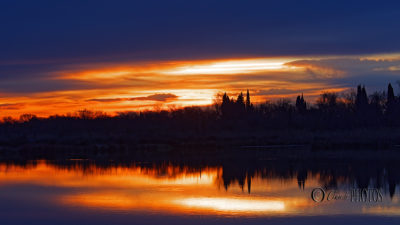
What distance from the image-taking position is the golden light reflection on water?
16.4 m

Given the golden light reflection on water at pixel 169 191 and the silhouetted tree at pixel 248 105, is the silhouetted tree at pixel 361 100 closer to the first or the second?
the silhouetted tree at pixel 248 105

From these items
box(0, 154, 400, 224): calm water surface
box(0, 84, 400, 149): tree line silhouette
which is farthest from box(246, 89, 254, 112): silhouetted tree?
box(0, 154, 400, 224): calm water surface

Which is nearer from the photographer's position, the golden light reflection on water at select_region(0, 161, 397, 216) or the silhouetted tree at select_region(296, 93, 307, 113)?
the golden light reflection on water at select_region(0, 161, 397, 216)

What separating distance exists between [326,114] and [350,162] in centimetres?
4774

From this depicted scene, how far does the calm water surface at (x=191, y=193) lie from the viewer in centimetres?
1516

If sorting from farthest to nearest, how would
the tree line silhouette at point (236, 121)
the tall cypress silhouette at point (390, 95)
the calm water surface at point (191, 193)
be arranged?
1. the tall cypress silhouette at point (390, 95)
2. the tree line silhouette at point (236, 121)
3. the calm water surface at point (191, 193)

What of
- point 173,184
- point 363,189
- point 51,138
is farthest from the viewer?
point 51,138

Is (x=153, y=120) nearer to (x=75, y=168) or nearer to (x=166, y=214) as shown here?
(x=75, y=168)

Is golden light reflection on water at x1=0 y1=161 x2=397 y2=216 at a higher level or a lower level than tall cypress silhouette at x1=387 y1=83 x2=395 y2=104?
lower

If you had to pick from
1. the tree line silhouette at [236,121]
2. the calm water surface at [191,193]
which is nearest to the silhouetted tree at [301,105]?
the tree line silhouette at [236,121]

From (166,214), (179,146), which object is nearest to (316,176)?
(166,214)

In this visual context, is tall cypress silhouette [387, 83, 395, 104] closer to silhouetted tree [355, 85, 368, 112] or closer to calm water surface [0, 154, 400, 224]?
silhouetted tree [355, 85, 368, 112]

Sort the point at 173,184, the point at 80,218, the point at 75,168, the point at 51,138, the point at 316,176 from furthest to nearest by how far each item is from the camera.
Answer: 1. the point at 51,138
2. the point at 75,168
3. the point at 316,176
4. the point at 173,184
5. the point at 80,218

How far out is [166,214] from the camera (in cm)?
1577
